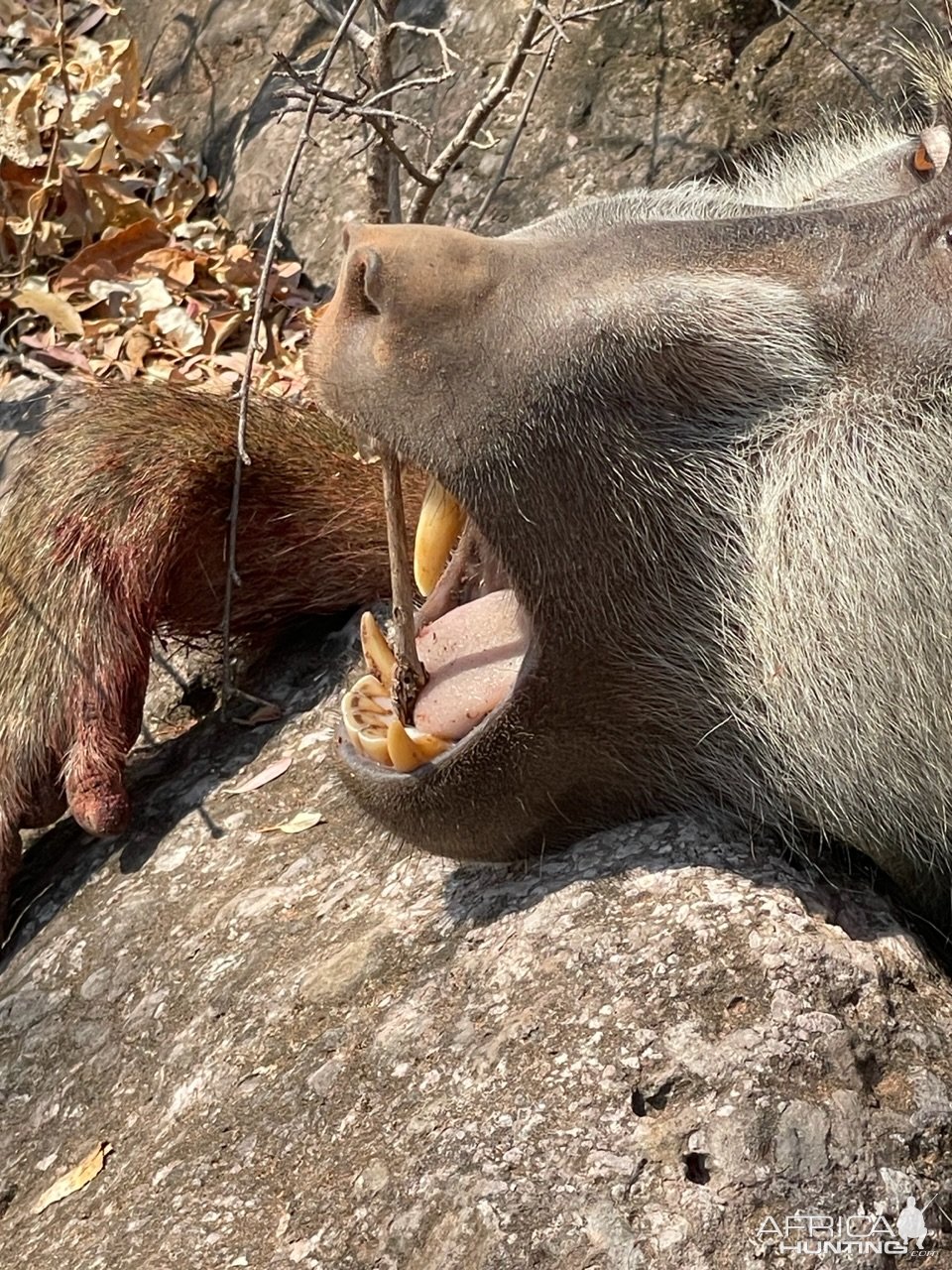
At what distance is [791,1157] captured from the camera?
246 centimetres

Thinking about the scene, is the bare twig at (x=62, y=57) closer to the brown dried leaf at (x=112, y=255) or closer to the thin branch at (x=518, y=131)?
the brown dried leaf at (x=112, y=255)

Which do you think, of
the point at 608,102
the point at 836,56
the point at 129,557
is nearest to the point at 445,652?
the point at 129,557

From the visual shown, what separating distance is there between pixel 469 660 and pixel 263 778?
38.8 inches

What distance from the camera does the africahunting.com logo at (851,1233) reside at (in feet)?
7.80

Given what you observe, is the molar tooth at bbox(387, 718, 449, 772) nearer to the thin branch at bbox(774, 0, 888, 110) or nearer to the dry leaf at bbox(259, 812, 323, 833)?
the dry leaf at bbox(259, 812, 323, 833)

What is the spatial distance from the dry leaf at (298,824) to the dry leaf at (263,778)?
0.17 m

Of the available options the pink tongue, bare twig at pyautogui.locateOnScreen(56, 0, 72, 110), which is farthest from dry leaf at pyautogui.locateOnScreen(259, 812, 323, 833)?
bare twig at pyautogui.locateOnScreen(56, 0, 72, 110)

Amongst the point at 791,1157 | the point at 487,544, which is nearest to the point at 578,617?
the point at 487,544

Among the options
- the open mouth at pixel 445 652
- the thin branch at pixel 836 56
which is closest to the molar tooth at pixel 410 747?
the open mouth at pixel 445 652

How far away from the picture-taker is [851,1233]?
2404mm

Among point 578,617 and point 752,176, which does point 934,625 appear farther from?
point 752,176

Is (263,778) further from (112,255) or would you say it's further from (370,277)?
(112,255)

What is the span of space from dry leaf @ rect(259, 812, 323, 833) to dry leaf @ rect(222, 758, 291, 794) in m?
0.17

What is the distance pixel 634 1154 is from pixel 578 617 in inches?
38.5
